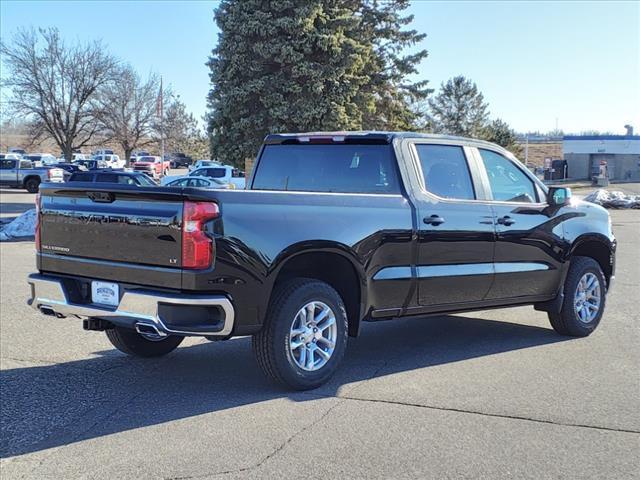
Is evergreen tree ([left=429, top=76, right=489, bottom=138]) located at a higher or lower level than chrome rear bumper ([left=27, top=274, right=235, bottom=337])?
higher

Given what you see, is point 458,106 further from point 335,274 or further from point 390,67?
point 335,274

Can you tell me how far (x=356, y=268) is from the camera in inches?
212

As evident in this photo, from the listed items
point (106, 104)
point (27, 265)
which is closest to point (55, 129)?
point (106, 104)

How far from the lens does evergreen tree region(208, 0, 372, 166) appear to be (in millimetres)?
24016

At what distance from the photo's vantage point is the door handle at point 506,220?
643cm

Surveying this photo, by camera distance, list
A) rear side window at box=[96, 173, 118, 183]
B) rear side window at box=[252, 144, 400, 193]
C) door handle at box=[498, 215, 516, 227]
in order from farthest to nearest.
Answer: rear side window at box=[96, 173, 118, 183]
door handle at box=[498, 215, 516, 227]
rear side window at box=[252, 144, 400, 193]

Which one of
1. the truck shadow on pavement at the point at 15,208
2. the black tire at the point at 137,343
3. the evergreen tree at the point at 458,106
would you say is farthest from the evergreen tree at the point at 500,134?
the black tire at the point at 137,343

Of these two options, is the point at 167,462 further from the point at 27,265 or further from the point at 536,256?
the point at 27,265

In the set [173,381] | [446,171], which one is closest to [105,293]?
[173,381]

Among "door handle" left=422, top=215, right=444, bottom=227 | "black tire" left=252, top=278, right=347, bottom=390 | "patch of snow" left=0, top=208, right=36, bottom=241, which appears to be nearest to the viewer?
"black tire" left=252, top=278, right=347, bottom=390

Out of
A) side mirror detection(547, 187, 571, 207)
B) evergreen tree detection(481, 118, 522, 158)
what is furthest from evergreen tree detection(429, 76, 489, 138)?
side mirror detection(547, 187, 571, 207)

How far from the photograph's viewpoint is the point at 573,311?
7.05m

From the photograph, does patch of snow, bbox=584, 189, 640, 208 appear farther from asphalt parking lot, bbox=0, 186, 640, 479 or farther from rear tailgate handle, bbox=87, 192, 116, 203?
rear tailgate handle, bbox=87, 192, 116, 203

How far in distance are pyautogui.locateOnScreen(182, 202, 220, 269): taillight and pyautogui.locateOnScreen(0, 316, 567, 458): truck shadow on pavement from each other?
3.60 feet
